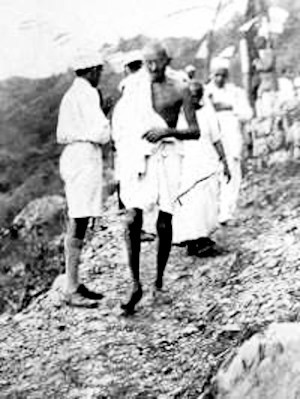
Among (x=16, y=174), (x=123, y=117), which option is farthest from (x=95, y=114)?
(x=16, y=174)

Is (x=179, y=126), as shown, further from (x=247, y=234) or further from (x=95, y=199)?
(x=247, y=234)

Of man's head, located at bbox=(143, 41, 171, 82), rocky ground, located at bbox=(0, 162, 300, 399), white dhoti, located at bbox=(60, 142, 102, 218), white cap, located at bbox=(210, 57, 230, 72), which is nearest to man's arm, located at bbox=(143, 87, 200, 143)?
man's head, located at bbox=(143, 41, 171, 82)

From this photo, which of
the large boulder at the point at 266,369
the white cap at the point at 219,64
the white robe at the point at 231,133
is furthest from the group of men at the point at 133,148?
the large boulder at the point at 266,369

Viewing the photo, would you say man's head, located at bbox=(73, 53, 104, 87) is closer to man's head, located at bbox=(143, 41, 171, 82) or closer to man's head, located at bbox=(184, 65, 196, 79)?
man's head, located at bbox=(143, 41, 171, 82)

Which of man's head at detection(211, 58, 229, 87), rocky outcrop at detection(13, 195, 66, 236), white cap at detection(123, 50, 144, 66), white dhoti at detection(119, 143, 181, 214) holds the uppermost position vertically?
white cap at detection(123, 50, 144, 66)

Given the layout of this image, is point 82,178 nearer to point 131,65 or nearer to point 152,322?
point 131,65

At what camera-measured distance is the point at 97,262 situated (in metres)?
3.94

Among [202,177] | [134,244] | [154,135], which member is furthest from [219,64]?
[134,244]

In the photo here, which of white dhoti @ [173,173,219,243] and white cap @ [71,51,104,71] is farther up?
white cap @ [71,51,104,71]

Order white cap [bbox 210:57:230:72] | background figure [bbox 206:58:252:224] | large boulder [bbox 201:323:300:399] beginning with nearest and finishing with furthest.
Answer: large boulder [bbox 201:323:300:399] < white cap [bbox 210:57:230:72] < background figure [bbox 206:58:252:224]

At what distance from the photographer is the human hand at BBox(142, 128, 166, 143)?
371cm

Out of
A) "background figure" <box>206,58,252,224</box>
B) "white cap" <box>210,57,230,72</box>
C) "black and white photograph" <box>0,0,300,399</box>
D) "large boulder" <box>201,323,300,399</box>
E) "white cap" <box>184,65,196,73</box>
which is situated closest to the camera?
"large boulder" <box>201,323,300,399</box>

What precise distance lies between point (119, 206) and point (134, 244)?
7.1 inches

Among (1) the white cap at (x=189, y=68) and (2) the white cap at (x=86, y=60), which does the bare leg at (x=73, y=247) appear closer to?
(2) the white cap at (x=86, y=60)
